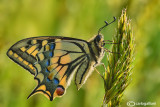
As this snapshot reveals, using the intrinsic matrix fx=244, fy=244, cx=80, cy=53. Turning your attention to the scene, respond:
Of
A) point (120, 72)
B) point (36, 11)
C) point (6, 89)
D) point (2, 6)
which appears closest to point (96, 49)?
point (120, 72)

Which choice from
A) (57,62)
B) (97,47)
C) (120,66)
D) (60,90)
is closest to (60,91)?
(60,90)

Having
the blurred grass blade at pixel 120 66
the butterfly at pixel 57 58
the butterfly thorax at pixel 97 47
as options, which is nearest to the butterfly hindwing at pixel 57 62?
the butterfly at pixel 57 58

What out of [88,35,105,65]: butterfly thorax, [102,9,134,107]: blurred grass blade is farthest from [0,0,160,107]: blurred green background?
[102,9,134,107]: blurred grass blade

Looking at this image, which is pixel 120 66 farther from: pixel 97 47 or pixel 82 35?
pixel 82 35

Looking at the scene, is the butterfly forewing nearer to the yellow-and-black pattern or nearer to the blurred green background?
the yellow-and-black pattern

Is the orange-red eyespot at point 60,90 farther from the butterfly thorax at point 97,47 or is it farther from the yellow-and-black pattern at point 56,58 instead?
the butterfly thorax at point 97,47

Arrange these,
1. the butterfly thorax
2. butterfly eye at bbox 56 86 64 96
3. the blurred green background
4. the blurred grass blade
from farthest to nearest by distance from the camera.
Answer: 1. the blurred green background
2. the butterfly thorax
3. butterfly eye at bbox 56 86 64 96
4. the blurred grass blade

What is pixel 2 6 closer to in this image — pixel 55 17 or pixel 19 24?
pixel 19 24
